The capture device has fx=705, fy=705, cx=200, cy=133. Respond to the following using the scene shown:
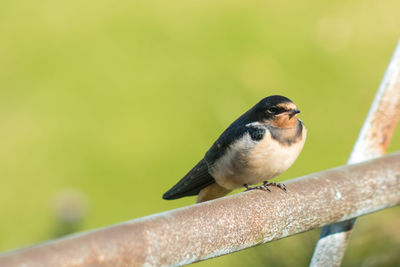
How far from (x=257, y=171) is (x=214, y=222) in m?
0.81

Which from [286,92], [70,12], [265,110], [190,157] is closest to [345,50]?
[286,92]

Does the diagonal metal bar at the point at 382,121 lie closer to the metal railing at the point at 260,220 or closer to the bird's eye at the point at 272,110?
the metal railing at the point at 260,220

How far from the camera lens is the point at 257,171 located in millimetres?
1995

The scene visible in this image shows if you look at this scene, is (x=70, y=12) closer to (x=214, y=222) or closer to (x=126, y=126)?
(x=126, y=126)

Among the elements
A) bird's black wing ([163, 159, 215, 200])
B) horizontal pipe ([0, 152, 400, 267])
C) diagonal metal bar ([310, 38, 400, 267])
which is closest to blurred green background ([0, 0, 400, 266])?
bird's black wing ([163, 159, 215, 200])

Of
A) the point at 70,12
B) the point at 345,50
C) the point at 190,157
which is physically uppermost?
the point at 70,12

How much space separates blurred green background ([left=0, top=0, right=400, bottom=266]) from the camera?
3.88 metres

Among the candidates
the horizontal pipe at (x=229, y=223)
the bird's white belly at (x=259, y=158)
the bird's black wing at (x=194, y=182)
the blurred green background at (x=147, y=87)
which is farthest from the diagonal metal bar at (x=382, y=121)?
the blurred green background at (x=147, y=87)

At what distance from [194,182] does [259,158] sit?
0.27 metres

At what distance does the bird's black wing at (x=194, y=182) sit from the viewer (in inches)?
83.7

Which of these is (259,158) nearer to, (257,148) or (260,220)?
(257,148)

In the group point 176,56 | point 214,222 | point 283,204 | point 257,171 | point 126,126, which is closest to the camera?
point 214,222

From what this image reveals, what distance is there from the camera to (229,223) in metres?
1.24

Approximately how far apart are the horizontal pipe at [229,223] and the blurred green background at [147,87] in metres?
1.87
